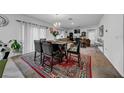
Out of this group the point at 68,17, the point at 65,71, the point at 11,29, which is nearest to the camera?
the point at 65,71

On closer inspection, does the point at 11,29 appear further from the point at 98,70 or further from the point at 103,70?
the point at 103,70

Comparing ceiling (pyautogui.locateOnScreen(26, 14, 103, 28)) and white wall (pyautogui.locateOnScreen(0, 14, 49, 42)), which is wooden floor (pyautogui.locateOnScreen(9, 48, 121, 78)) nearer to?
white wall (pyautogui.locateOnScreen(0, 14, 49, 42))

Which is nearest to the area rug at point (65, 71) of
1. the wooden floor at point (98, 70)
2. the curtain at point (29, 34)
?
the wooden floor at point (98, 70)

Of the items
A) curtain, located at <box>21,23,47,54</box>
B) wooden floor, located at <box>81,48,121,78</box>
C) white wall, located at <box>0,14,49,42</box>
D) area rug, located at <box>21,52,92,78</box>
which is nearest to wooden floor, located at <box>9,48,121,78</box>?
wooden floor, located at <box>81,48,121,78</box>

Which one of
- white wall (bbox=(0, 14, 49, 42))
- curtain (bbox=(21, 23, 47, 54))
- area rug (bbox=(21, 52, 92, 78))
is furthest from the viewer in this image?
curtain (bbox=(21, 23, 47, 54))

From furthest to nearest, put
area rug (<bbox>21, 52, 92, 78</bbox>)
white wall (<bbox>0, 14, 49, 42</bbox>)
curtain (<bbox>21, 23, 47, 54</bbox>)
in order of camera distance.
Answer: curtain (<bbox>21, 23, 47, 54</bbox>) → white wall (<bbox>0, 14, 49, 42</bbox>) → area rug (<bbox>21, 52, 92, 78</bbox>)

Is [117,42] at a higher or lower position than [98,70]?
higher

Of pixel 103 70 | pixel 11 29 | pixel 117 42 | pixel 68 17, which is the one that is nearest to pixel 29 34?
pixel 11 29

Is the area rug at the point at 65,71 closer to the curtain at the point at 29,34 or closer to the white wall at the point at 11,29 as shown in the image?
the white wall at the point at 11,29
